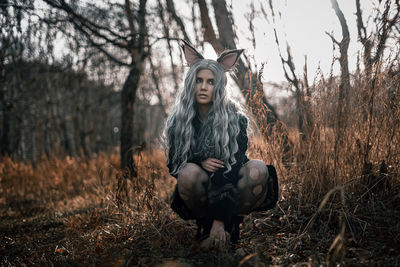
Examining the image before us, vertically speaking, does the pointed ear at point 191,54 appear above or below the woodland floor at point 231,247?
above

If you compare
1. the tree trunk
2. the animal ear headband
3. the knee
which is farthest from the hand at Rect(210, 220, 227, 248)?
the tree trunk

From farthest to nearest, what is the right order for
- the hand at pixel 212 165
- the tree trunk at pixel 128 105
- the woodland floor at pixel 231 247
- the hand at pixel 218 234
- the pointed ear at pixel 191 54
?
the tree trunk at pixel 128 105 < the pointed ear at pixel 191 54 < the hand at pixel 212 165 < the hand at pixel 218 234 < the woodland floor at pixel 231 247

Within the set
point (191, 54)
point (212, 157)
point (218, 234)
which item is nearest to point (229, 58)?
point (191, 54)

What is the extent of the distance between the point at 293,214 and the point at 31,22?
11.0 ft

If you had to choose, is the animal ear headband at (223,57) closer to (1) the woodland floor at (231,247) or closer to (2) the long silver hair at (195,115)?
(2) the long silver hair at (195,115)

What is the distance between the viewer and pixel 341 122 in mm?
1865

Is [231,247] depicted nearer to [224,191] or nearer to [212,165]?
[224,191]

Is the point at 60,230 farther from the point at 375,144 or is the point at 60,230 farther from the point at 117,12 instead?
the point at 117,12

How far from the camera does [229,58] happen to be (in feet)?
5.97

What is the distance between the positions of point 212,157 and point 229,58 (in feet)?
2.16

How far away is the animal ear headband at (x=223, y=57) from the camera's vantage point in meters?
1.82

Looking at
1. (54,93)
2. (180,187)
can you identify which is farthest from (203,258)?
(54,93)

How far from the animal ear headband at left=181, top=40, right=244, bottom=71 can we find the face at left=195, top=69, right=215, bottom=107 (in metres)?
0.14

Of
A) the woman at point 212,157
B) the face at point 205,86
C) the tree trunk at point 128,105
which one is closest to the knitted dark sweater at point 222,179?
the woman at point 212,157
